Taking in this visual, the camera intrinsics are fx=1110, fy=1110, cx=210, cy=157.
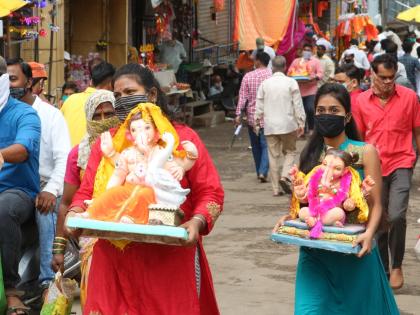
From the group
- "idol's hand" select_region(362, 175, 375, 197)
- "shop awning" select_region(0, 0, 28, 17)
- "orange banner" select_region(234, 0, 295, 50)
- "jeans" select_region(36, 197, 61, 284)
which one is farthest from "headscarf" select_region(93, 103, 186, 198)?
"orange banner" select_region(234, 0, 295, 50)

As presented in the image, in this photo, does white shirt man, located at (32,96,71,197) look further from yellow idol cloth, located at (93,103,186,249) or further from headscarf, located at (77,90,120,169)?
yellow idol cloth, located at (93,103,186,249)

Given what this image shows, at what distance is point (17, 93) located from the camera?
7.61 meters

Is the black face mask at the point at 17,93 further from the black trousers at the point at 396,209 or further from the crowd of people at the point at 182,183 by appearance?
the black trousers at the point at 396,209

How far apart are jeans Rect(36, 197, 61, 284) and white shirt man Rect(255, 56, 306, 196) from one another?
7.04 metres

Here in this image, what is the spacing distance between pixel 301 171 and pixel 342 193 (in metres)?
0.41

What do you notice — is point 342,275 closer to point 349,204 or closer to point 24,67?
point 349,204

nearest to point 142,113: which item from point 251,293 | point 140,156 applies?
point 140,156

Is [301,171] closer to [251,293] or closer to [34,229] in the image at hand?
[34,229]

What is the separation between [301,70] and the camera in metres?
20.4

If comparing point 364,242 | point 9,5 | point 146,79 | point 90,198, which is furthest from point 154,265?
point 9,5

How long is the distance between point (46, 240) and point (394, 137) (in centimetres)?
298

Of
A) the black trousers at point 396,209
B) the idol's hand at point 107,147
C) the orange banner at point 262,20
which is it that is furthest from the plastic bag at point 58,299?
the orange banner at point 262,20

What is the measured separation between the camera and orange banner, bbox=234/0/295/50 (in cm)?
2050

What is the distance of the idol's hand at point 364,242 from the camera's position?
5.59 meters
